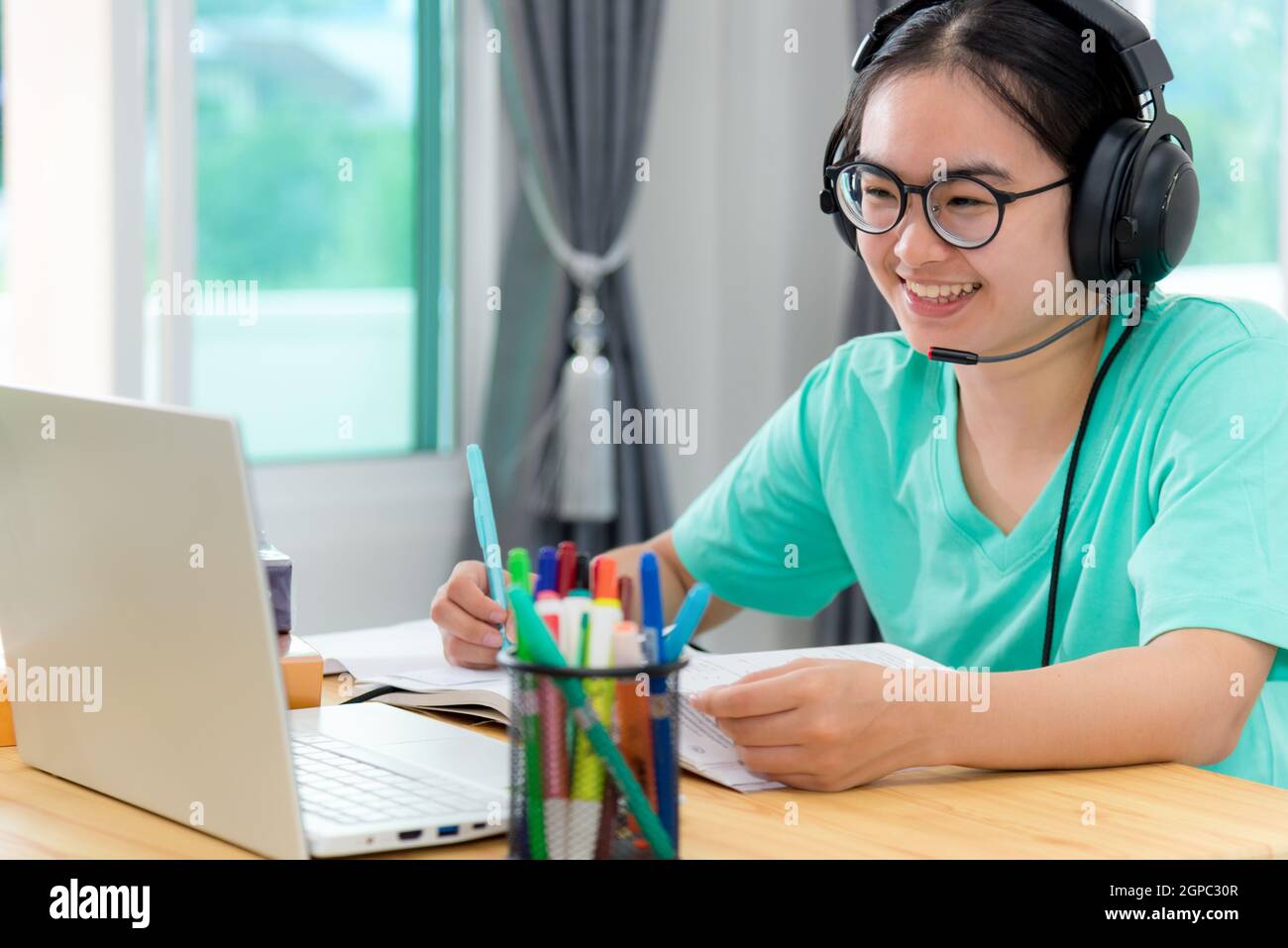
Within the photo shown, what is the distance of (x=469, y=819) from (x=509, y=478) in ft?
7.64

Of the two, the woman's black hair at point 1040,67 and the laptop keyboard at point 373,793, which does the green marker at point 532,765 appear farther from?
the woman's black hair at point 1040,67

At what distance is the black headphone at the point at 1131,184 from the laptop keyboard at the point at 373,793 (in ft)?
2.31

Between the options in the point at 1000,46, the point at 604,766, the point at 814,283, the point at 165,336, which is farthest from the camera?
the point at 814,283

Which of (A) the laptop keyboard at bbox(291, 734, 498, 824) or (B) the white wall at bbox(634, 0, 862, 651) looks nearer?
(A) the laptop keyboard at bbox(291, 734, 498, 824)

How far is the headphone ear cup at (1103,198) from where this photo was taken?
4.06ft

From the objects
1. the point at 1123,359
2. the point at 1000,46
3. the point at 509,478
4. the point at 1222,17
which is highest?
the point at 1222,17

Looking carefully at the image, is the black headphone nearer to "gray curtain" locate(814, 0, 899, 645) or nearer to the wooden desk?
the wooden desk

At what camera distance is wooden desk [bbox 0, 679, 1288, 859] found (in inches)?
33.8

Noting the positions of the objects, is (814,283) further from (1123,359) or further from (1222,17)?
(1123,359)

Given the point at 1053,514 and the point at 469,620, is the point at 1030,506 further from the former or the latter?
the point at 469,620

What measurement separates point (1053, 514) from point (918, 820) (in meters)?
0.47

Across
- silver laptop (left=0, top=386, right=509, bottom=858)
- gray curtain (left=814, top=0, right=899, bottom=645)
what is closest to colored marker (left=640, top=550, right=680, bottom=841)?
silver laptop (left=0, top=386, right=509, bottom=858)

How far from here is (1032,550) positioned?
52.1 inches
